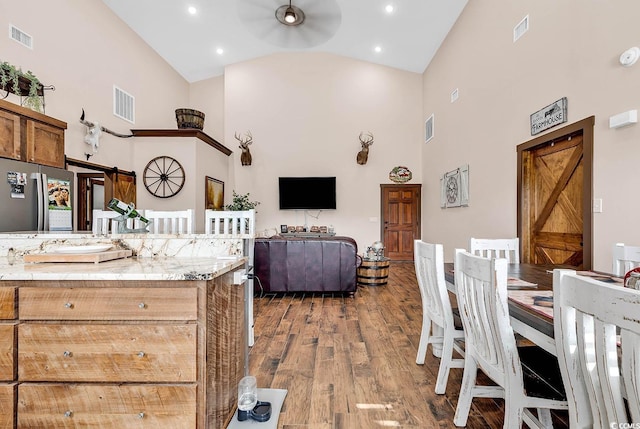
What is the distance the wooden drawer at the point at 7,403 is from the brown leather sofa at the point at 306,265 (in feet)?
10.6

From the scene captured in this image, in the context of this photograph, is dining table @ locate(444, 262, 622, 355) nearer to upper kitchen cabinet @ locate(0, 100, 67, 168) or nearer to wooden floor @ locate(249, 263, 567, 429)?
wooden floor @ locate(249, 263, 567, 429)

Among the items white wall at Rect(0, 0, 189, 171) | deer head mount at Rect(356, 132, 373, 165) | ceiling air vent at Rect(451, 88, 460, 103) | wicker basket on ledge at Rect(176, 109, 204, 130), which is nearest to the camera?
white wall at Rect(0, 0, 189, 171)

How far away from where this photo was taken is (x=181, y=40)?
704 centimetres

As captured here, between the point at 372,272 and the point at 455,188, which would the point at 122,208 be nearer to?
the point at 372,272

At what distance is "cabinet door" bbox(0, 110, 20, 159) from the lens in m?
3.28

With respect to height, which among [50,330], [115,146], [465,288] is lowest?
[50,330]

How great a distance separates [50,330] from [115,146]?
5501 millimetres

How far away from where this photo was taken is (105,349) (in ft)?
4.63

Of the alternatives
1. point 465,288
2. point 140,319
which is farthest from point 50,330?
point 465,288

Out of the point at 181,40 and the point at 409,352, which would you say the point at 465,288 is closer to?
the point at 409,352

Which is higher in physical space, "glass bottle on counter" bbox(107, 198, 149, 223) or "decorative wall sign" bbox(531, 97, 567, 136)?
"decorative wall sign" bbox(531, 97, 567, 136)

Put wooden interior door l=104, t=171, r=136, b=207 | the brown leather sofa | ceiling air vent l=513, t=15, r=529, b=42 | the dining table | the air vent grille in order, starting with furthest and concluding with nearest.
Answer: the air vent grille, wooden interior door l=104, t=171, r=136, b=207, the brown leather sofa, ceiling air vent l=513, t=15, r=529, b=42, the dining table

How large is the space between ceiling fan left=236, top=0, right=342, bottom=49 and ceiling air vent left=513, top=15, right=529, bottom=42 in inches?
89.5

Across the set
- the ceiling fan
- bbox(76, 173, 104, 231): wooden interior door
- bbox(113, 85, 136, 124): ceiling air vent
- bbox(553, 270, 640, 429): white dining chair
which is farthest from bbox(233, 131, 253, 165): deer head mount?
bbox(553, 270, 640, 429): white dining chair
